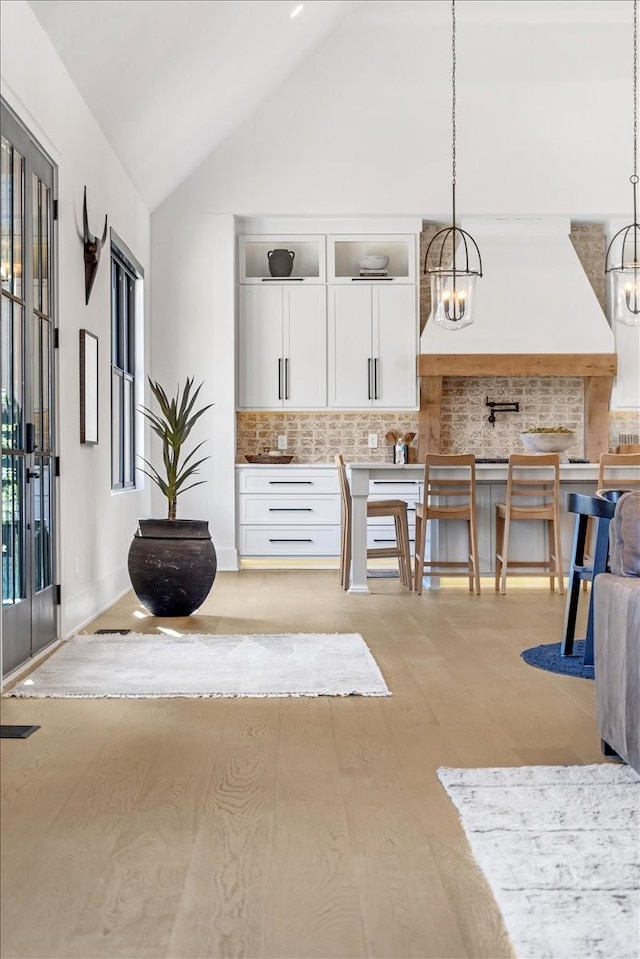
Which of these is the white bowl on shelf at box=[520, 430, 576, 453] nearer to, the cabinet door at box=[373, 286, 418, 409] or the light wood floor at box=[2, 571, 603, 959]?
the cabinet door at box=[373, 286, 418, 409]

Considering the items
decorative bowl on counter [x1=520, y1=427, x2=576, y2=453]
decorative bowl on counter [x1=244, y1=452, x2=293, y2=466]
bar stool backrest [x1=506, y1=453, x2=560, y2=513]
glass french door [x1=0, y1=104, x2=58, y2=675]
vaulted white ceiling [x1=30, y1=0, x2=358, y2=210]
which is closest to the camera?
glass french door [x1=0, y1=104, x2=58, y2=675]

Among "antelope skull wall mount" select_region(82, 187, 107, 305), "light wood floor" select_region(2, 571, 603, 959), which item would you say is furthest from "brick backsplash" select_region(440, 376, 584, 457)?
"light wood floor" select_region(2, 571, 603, 959)

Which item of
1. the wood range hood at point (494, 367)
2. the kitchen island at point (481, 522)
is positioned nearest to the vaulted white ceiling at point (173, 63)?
the wood range hood at point (494, 367)

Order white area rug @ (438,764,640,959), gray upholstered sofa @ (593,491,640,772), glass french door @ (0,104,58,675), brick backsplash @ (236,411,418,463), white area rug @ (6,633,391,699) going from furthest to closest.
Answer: brick backsplash @ (236,411,418,463) → glass french door @ (0,104,58,675) → white area rug @ (6,633,391,699) → gray upholstered sofa @ (593,491,640,772) → white area rug @ (438,764,640,959)

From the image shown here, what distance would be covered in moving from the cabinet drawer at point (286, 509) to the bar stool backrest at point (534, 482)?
6.33ft

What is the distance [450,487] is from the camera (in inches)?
296

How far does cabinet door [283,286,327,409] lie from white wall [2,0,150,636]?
2.21m

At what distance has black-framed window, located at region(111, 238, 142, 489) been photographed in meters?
7.50

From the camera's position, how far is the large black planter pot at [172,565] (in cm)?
599

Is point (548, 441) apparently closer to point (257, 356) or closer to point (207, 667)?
point (257, 356)

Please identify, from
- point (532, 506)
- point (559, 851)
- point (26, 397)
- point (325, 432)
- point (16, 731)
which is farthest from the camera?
point (325, 432)

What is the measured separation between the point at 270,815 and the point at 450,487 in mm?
5112

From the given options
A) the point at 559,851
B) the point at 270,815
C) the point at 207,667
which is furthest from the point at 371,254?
the point at 559,851

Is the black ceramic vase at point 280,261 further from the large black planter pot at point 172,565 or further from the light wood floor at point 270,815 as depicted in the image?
the light wood floor at point 270,815
